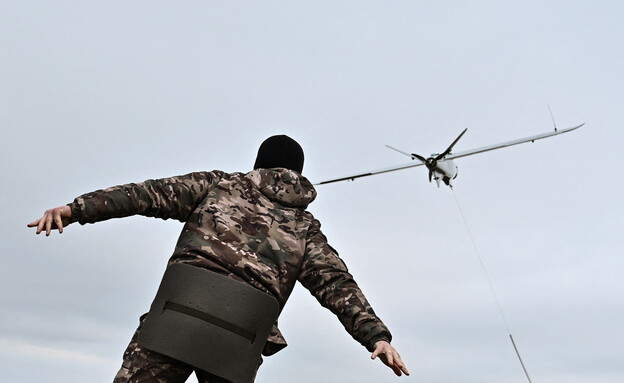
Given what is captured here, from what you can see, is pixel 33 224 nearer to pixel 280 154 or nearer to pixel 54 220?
pixel 54 220

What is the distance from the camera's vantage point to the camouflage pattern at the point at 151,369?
429cm

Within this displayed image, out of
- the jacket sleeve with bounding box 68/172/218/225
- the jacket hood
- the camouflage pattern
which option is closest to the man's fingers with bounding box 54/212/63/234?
the jacket sleeve with bounding box 68/172/218/225

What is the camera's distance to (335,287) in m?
5.07

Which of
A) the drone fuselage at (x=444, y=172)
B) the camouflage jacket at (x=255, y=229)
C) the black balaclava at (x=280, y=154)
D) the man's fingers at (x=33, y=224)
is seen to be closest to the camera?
the man's fingers at (x=33, y=224)

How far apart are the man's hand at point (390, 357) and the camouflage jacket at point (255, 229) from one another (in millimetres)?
121

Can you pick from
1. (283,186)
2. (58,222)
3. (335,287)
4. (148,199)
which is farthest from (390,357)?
(58,222)

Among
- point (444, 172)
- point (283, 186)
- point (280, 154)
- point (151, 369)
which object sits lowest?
point (151, 369)

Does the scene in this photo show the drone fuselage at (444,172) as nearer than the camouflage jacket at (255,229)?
No

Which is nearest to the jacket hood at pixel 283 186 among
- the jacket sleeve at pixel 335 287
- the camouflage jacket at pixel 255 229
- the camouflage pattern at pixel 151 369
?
the camouflage jacket at pixel 255 229

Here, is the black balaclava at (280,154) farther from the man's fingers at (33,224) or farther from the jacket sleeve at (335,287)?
the man's fingers at (33,224)

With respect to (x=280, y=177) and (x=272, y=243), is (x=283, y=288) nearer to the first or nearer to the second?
(x=272, y=243)

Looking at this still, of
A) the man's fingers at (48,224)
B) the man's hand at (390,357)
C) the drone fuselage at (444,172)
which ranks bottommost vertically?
the man's hand at (390,357)

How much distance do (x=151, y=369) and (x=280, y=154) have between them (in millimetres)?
2109

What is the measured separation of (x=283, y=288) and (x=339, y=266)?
55cm
